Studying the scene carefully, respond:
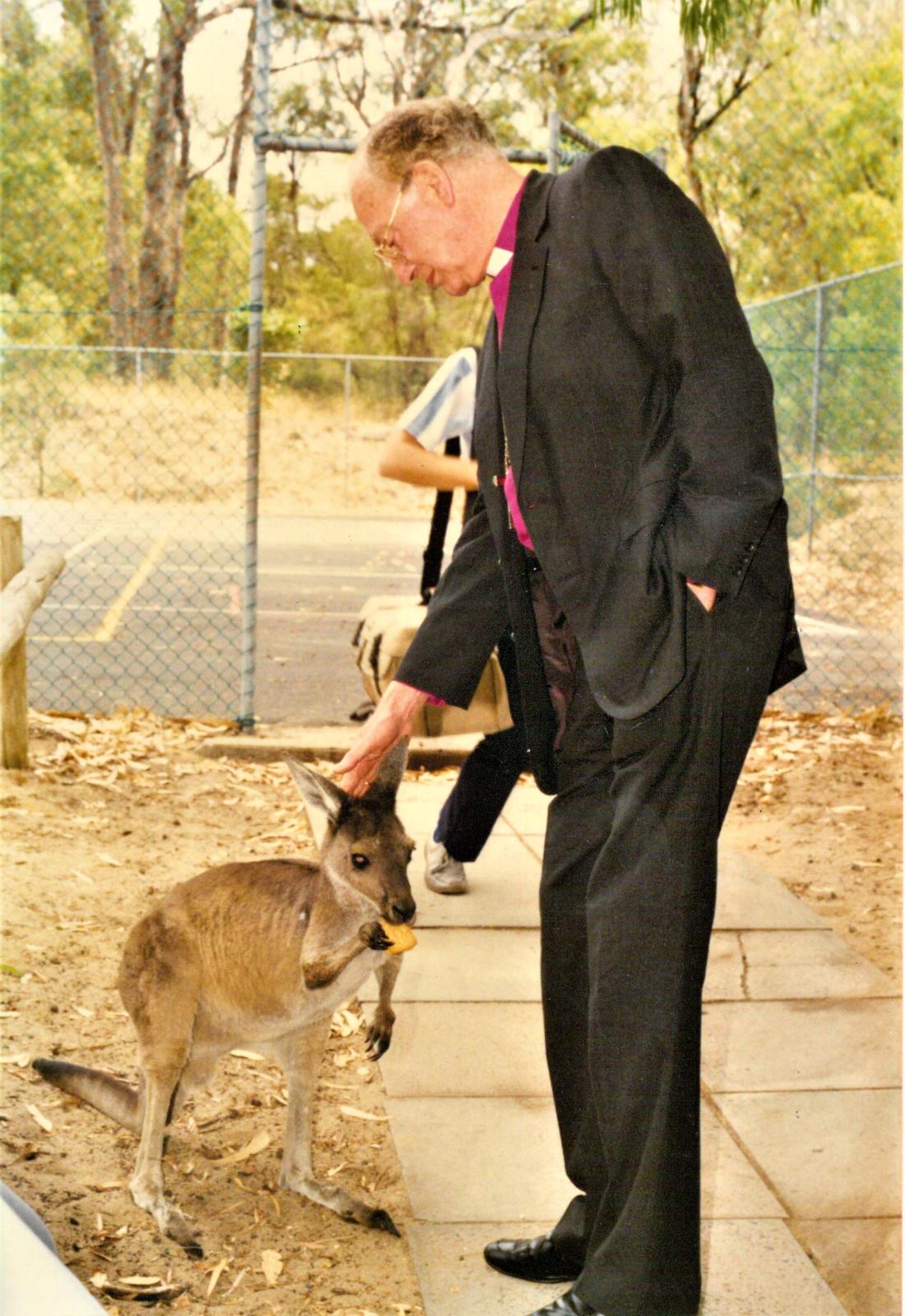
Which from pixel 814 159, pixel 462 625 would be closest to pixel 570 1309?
pixel 462 625

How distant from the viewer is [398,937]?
9.89 feet

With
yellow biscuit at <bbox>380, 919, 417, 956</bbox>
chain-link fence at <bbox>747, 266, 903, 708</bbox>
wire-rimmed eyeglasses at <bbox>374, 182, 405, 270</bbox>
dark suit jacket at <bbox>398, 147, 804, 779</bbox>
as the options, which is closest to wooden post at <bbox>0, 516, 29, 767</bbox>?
yellow biscuit at <bbox>380, 919, 417, 956</bbox>

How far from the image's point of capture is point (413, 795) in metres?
6.60

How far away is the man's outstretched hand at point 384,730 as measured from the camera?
3.16 m

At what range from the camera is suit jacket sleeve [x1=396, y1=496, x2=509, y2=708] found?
3104mm

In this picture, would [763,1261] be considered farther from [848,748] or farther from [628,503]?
[848,748]

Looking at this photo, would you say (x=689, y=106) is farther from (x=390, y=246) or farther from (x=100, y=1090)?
(x=100, y=1090)

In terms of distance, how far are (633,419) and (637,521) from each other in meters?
0.17

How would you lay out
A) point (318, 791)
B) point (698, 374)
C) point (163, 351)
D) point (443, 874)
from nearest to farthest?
point (698, 374) → point (318, 791) → point (443, 874) → point (163, 351)

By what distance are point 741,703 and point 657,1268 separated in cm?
95

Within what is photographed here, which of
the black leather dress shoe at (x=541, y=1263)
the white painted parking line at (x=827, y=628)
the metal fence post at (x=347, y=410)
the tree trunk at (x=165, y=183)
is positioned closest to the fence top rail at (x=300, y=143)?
the black leather dress shoe at (x=541, y=1263)

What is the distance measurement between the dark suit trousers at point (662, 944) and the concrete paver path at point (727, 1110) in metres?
0.54

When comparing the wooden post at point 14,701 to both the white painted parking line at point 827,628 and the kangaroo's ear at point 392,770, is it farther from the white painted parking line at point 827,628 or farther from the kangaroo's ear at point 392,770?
the white painted parking line at point 827,628

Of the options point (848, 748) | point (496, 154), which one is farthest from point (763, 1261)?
point (848, 748)
